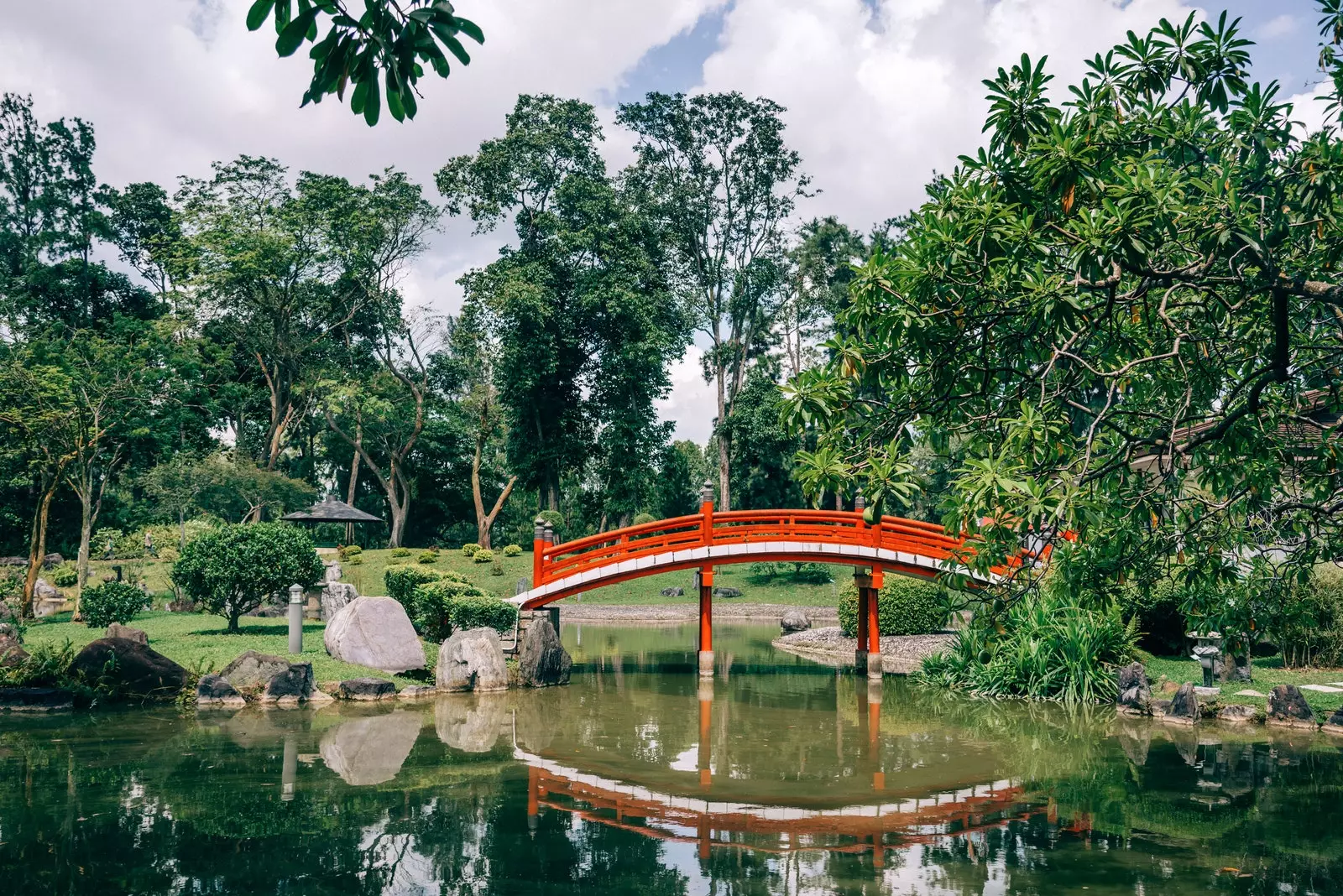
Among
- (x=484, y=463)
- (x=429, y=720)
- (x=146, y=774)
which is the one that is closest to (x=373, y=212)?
(x=484, y=463)

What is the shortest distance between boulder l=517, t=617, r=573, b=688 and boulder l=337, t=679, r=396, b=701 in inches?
96.9

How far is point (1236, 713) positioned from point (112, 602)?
52.3 feet

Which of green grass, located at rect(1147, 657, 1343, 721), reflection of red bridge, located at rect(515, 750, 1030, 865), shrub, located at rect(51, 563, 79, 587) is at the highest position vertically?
shrub, located at rect(51, 563, 79, 587)

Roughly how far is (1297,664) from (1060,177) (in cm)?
1226

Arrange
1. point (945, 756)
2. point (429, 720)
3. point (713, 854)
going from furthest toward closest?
point (429, 720)
point (945, 756)
point (713, 854)

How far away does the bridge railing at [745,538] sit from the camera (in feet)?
53.1

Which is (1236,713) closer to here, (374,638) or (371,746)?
(371,746)

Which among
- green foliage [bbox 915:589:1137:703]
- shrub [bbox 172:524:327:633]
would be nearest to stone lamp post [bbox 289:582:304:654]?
shrub [bbox 172:524:327:633]

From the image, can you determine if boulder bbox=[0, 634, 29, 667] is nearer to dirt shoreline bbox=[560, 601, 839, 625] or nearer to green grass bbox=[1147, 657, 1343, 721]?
green grass bbox=[1147, 657, 1343, 721]

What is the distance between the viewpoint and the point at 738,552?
54.4 ft

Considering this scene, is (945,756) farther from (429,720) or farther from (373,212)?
(373,212)

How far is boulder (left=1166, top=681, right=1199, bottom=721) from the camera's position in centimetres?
1159

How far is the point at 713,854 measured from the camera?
6465mm

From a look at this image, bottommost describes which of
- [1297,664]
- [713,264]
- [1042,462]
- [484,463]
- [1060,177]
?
[1297,664]
